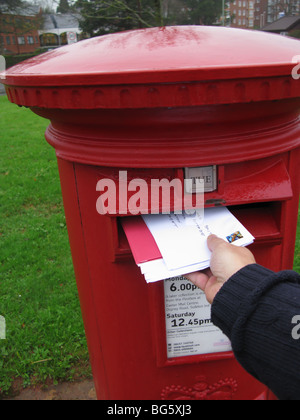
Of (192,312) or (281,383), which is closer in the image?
(281,383)

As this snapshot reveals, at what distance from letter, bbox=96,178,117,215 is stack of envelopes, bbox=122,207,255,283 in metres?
0.09

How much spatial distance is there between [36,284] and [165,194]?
6.94 feet

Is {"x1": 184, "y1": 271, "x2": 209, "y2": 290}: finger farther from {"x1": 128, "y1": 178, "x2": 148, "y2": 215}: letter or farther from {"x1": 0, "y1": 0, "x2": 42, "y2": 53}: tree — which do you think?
{"x1": 0, "y1": 0, "x2": 42, "y2": 53}: tree

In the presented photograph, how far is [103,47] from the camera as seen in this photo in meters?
1.20

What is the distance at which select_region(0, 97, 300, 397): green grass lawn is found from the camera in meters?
2.25

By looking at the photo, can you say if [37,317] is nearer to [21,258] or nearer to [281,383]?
[21,258]

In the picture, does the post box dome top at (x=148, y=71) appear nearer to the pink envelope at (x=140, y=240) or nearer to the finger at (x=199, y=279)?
the pink envelope at (x=140, y=240)

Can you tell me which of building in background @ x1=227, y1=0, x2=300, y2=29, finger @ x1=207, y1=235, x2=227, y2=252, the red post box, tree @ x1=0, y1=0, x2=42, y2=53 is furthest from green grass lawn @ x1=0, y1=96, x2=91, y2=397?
building in background @ x1=227, y1=0, x2=300, y2=29

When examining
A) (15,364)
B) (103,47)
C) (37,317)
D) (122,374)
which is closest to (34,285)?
(37,317)

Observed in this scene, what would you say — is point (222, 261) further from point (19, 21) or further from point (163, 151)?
point (19, 21)

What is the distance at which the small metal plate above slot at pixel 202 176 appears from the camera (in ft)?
3.63

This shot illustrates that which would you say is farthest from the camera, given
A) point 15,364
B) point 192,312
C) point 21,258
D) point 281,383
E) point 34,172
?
point 34,172

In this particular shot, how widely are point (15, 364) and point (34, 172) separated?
317 centimetres

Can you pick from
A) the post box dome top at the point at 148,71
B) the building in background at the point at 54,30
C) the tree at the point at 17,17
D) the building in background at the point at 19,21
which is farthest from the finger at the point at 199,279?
the building in background at the point at 54,30
